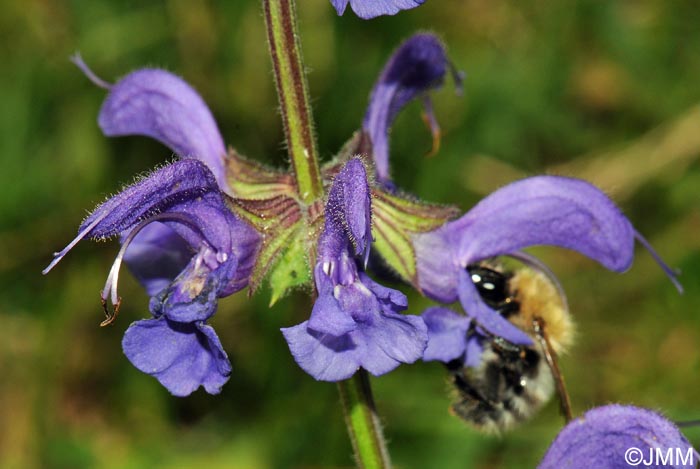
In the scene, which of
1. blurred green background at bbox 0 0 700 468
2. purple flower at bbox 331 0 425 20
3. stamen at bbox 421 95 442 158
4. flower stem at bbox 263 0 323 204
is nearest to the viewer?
purple flower at bbox 331 0 425 20

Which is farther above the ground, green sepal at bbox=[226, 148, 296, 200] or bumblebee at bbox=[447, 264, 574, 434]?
green sepal at bbox=[226, 148, 296, 200]

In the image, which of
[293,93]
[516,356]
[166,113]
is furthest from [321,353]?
[166,113]

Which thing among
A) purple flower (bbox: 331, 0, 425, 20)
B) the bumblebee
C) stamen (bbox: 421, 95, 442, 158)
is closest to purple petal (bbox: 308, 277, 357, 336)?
purple flower (bbox: 331, 0, 425, 20)

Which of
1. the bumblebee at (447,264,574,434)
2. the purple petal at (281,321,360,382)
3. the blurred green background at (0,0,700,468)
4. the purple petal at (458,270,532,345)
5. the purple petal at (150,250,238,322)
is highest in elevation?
the purple petal at (150,250,238,322)

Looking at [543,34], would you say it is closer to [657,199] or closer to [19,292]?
[657,199]

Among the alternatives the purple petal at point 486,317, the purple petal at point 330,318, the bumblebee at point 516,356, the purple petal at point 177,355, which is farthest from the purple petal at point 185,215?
the bumblebee at point 516,356

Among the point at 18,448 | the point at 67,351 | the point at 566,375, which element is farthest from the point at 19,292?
the point at 566,375

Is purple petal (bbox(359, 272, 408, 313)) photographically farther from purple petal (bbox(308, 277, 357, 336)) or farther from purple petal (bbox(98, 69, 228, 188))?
purple petal (bbox(98, 69, 228, 188))

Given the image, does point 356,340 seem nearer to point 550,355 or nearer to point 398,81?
point 550,355
